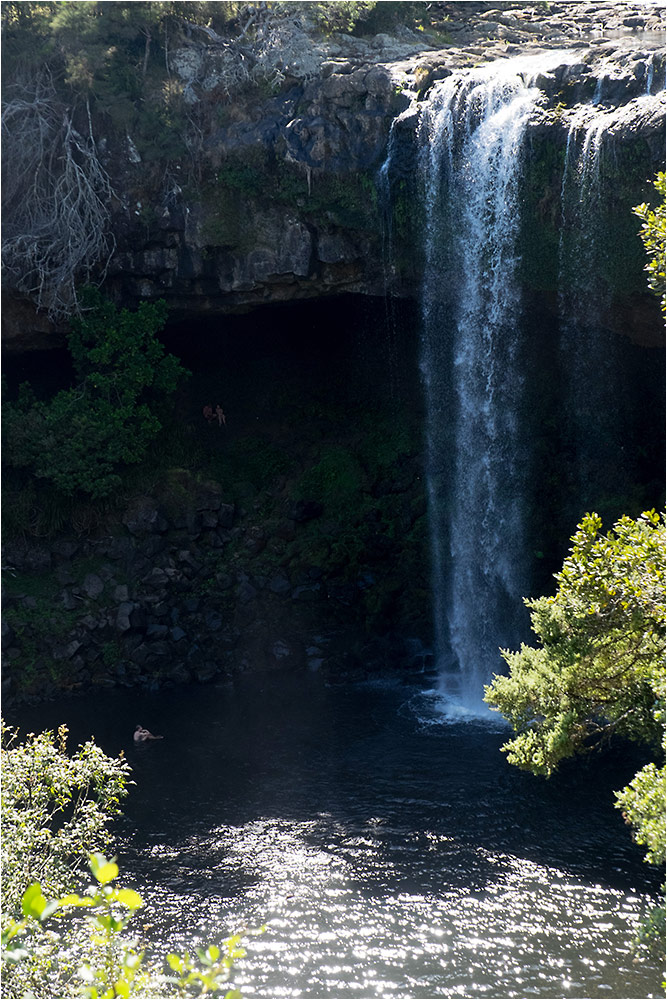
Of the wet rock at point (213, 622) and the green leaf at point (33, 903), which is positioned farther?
the wet rock at point (213, 622)

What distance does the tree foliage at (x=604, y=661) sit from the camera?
316 inches

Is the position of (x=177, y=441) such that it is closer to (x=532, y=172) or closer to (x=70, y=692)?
(x=70, y=692)

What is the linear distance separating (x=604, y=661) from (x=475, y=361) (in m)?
11.0

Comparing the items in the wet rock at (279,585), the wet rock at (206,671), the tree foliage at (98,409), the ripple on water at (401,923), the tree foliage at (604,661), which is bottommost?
the ripple on water at (401,923)

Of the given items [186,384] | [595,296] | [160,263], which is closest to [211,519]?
[186,384]

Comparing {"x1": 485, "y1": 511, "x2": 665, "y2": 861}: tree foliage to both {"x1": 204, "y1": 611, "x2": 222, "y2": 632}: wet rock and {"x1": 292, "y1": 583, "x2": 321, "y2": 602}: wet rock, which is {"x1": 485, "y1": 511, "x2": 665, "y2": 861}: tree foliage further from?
{"x1": 204, "y1": 611, "x2": 222, "y2": 632}: wet rock

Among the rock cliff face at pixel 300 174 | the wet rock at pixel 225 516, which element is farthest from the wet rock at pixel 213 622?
the rock cliff face at pixel 300 174

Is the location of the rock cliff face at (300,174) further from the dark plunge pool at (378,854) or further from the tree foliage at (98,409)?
the dark plunge pool at (378,854)

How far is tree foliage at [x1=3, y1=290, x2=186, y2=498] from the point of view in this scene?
67.1ft

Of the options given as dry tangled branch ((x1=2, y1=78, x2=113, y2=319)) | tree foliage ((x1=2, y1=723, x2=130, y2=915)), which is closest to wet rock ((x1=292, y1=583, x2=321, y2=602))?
dry tangled branch ((x1=2, y1=78, x2=113, y2=319))

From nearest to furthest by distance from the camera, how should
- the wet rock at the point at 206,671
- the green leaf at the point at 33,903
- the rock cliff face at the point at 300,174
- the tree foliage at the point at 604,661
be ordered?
the green leaf at the point at 33,903, the tree foliage at the point at 604,661, the rock cliff face at the point at 300,174, the wet rock at the point at 206,671

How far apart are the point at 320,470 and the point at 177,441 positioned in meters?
3.51

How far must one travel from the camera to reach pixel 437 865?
1233cm

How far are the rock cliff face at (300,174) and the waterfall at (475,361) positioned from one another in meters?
0.56
